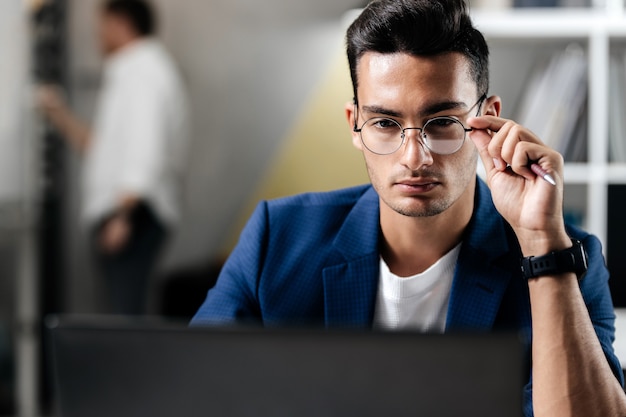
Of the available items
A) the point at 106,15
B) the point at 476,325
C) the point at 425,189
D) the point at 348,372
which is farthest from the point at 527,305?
the point at 106,15

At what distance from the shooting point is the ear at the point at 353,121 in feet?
3.88

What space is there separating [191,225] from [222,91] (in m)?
0.64

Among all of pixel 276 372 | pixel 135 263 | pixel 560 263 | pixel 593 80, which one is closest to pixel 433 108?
pixel 560 263

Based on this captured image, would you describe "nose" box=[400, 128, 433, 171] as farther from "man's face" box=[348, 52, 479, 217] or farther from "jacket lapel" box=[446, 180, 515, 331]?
"jacket lapel" box=[446, 180, 515, 331]

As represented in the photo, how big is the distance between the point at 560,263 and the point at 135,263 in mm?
2511

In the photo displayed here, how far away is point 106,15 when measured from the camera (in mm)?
3482

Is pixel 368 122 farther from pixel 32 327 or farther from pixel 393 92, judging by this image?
pixel 32 327

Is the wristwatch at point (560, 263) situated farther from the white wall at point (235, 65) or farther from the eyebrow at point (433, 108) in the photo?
the white wall at point (235, 65)

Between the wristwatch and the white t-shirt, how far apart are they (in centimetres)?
12

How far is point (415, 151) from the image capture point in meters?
1.10

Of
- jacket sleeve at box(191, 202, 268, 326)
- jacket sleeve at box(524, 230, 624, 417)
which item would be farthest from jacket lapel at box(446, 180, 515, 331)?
jacket sleeve at box(191, 202, 268, 326)

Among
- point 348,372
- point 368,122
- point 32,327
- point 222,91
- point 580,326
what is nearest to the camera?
point 348,372

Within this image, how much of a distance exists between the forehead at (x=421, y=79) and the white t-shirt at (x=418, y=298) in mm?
219

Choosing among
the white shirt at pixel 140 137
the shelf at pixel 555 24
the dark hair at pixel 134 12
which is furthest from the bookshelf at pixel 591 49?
the dark hair at pixel 134 12
